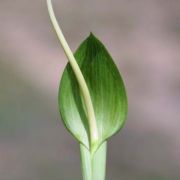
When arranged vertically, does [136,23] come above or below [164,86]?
above

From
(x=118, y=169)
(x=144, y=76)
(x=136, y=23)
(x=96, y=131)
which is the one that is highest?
(x=136, y=23)

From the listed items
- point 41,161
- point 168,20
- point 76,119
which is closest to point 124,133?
point 41,161

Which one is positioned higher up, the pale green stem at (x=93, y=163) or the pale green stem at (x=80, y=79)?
the pale green stem at (x=80, y=79)

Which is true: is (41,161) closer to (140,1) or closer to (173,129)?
(173,129)

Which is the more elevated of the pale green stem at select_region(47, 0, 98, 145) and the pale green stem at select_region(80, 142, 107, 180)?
the pale green stem at select_region(47, 0, 98, 145)

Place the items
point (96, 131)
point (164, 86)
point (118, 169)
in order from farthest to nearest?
point (164, 86) → point (118, 169) → point (96, 131)
